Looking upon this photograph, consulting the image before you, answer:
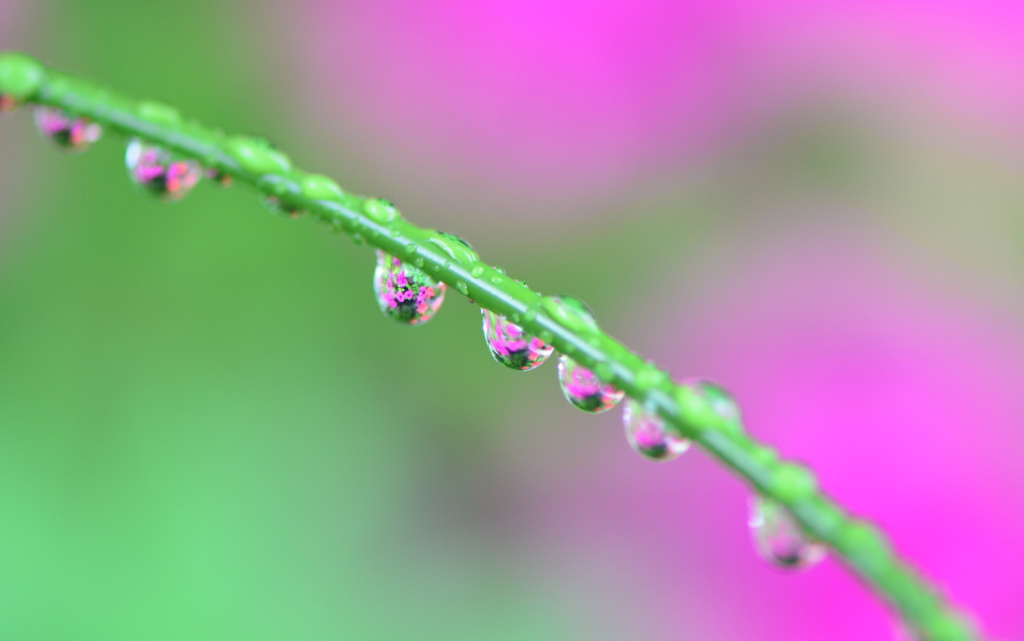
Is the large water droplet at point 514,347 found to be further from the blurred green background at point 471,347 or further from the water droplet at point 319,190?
the blurred green background at point 471,347

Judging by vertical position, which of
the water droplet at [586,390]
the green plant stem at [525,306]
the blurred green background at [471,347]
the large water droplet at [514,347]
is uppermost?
the blurred green background at [471,347]

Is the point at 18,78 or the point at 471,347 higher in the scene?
the point at 471,347

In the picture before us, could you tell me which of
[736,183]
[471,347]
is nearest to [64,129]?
[471,347]

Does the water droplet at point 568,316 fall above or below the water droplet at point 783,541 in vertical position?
above

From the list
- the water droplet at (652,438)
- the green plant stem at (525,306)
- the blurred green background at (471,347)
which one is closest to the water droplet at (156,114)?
the green plant stem at (525,306)

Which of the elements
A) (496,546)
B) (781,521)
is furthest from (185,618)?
(781,521)

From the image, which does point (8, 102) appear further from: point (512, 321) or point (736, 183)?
point (736, 183)
